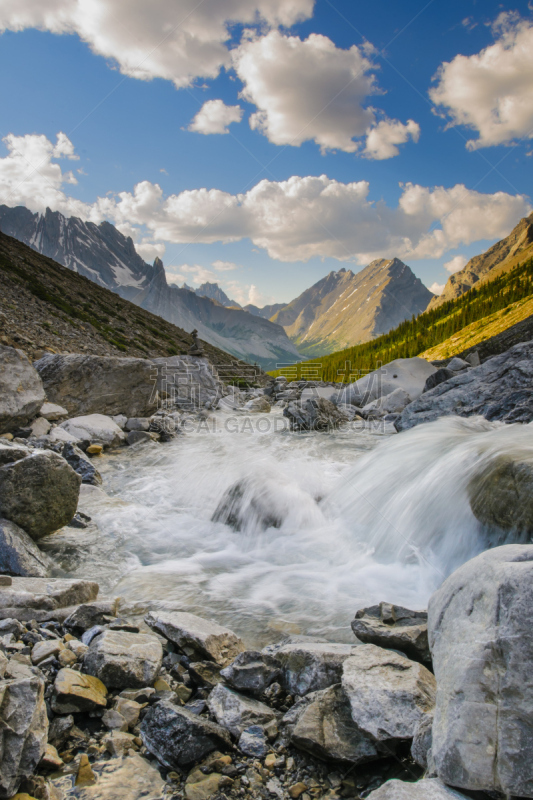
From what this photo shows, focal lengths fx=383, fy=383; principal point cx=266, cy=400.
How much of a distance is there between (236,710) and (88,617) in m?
2.10

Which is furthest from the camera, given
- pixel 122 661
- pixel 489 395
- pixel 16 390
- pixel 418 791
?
pixel 489 395

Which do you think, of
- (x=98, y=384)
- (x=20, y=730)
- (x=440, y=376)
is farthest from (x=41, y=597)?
(x=440, y=376)

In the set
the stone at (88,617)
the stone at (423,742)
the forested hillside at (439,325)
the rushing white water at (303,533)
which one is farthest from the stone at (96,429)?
the forested hillside at (439,325)

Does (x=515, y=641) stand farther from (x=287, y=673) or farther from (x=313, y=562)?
(x=313, y=562)

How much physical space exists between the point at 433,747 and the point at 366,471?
8059 mm

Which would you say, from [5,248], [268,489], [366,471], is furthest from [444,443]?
[5,248]

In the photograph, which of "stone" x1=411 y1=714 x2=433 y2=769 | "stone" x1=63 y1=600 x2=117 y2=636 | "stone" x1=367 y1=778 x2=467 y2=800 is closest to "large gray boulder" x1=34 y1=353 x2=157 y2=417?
"stone" x1=63 y1=600 x2=117 y2=636

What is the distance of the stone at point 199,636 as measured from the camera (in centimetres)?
398

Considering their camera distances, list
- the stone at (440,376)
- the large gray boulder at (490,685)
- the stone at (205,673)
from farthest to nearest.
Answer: the stone at (440,376) < the stone at (205,673) < the large gray boulder at (490,685)

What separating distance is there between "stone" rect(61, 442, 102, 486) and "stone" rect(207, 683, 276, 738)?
797 centimetres

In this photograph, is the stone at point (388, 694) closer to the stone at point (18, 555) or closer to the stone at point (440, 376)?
the stone at point (18, 555)

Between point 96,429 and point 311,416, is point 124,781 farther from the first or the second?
point 311,416

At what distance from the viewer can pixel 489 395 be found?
1407cm

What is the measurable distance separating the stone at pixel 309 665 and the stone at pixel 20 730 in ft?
6.29
